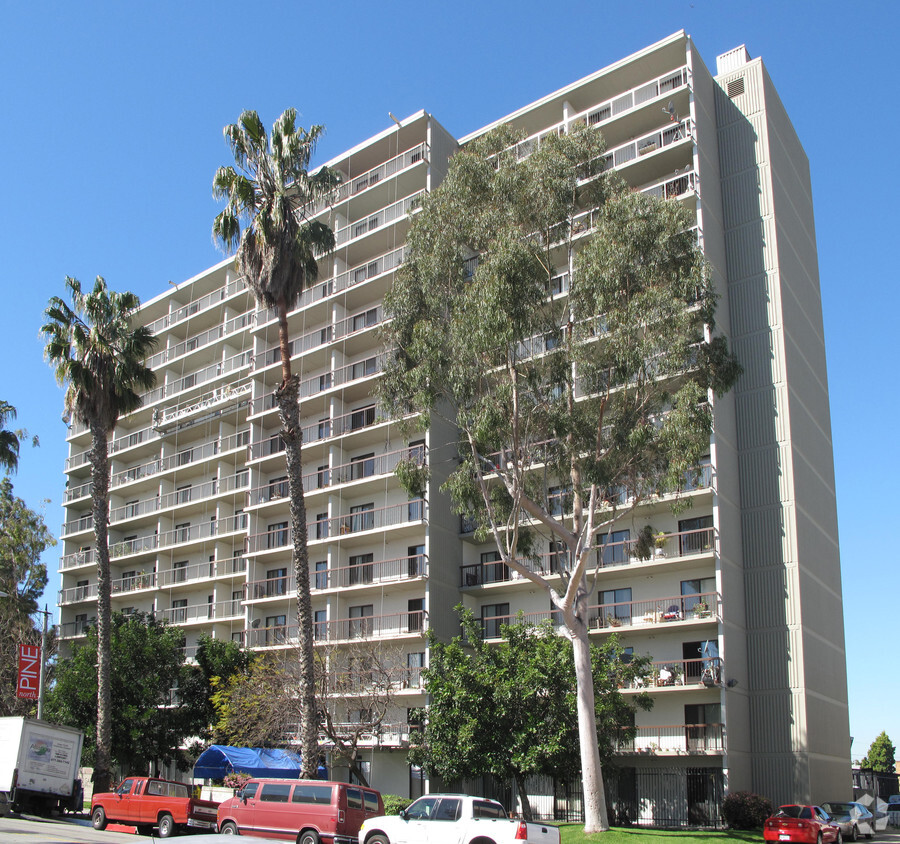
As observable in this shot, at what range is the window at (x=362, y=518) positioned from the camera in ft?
140

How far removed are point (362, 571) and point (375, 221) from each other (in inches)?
701

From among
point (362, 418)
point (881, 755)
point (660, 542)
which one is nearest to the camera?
point (660, 542)

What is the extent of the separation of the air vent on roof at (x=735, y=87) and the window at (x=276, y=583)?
30.7 meters

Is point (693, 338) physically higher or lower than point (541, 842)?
higher

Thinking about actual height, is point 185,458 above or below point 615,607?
above

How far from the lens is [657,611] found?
35.5 m

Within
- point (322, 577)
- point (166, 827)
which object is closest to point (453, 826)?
point (166, 827)

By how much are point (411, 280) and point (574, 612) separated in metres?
11.9

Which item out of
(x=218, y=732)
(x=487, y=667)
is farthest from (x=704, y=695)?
(x=218, y=732)

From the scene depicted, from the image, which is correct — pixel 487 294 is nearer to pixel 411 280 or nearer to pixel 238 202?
pixel 411 280

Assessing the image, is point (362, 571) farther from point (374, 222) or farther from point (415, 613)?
point (374, 222)

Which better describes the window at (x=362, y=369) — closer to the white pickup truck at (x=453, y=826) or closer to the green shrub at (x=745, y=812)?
the green shrub at (x=745, y=812)

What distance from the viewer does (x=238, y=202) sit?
32.4 m

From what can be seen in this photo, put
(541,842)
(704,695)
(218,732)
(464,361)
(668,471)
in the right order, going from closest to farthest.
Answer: (541,842) < (668,471) < (464,361) < (704,695) < (218,732)
